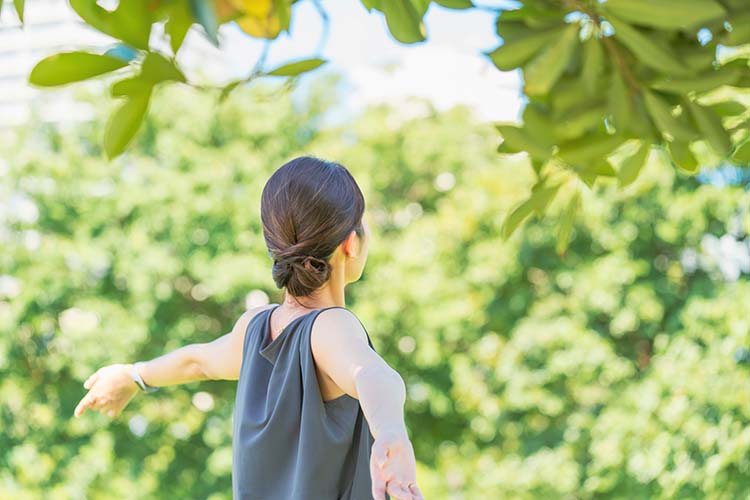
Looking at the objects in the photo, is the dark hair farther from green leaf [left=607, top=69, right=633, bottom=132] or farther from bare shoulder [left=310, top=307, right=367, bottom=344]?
green leaf [left=607, top=69, right=633, bottom=132]

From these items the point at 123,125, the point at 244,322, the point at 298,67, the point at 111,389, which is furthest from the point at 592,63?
the point at 111,389

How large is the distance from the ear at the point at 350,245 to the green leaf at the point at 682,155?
528 millimetres

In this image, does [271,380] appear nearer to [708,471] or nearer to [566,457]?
[708,471]

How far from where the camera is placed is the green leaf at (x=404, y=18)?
98cm

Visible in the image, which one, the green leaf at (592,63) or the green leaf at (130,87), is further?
the green leaf at (592,63)

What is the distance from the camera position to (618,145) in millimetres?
1284

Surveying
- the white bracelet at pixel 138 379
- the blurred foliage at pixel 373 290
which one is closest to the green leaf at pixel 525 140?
the white bracelet at pixel 138 379

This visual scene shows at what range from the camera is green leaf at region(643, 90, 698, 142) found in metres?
1.19

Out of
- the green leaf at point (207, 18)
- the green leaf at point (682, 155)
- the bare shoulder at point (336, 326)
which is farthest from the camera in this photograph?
the bare shoulder at point (336, 326)

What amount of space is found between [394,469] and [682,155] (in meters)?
0.50

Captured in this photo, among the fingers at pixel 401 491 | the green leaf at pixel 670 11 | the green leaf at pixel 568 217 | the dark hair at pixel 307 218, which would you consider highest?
the green leaf at pixel 670 11

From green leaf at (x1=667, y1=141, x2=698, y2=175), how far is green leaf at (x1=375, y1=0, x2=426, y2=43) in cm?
45

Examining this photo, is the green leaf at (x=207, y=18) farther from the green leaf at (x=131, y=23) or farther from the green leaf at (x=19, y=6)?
the green leaf at (x=19, y=6)

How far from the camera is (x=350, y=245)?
1.71 m
